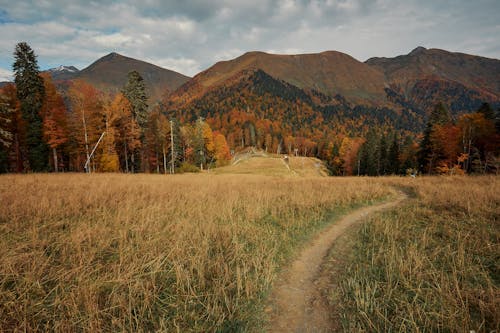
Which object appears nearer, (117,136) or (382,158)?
(117,136)

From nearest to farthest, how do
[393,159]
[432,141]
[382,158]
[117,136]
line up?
[117,136], [432,141], [393,159], [382,158]

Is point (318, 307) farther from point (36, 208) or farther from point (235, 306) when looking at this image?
point (36, 208)

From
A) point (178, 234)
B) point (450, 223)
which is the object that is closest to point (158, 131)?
point (178, 234)

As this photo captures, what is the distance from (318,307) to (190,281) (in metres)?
2.42

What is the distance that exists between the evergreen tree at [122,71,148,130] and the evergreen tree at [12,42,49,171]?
1055 cm

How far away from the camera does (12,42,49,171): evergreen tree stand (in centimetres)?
2861

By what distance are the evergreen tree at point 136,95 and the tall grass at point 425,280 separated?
38290 mm

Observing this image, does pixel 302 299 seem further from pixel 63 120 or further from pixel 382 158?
pixel 382 158

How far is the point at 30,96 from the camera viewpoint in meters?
29.0

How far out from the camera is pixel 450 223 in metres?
7.78

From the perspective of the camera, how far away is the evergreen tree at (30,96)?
2861 centimetres

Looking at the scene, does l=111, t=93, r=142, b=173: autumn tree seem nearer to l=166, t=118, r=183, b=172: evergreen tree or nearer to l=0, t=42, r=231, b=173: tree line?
l=0, t=42, r=231, b=173: tree line

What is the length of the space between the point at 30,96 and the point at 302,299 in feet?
134

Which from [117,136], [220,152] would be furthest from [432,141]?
[117,136]
